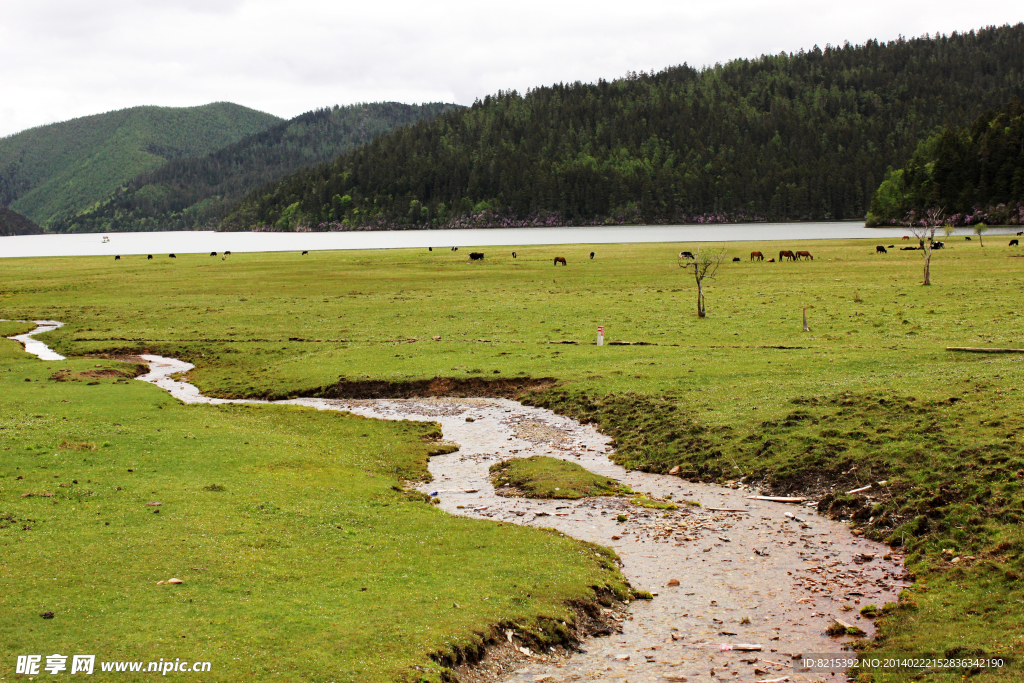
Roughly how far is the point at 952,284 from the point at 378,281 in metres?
53.5

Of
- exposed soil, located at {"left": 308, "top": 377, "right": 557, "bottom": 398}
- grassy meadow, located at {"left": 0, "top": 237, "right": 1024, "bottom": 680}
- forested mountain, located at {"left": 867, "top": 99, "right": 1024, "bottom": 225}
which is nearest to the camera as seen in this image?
grassy meadow, located at {"left": 0, "top": 237, "right": 1024, "bottom": 680}

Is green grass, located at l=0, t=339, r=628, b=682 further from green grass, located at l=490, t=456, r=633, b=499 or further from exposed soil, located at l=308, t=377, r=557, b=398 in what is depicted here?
exposed soil, located at l=308, t=377, r=557, b=398

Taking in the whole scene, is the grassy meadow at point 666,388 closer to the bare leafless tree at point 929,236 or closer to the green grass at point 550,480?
the bare leafless tree at point 929,236

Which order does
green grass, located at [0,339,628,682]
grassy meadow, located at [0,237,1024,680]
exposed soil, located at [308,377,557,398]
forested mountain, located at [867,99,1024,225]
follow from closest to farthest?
green grass, located at [0,339,628,682] < grassy meadow, located at [0,237,1024,680] < exposed soil, located at [308,377,557,398] < forested mountain, located at [867,99,1024,225]

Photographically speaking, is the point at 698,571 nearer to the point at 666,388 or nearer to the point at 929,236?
the point at 666,388

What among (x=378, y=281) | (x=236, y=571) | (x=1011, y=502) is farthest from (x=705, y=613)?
(x=378, y=281)

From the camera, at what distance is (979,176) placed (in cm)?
17438

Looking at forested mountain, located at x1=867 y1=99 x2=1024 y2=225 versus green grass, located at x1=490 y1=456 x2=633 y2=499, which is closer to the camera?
green grass, located at x1=490 y1=456 x2=633 y2=499

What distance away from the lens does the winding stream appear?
40.2 feet

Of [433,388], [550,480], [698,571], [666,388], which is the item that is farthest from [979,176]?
[698,571]

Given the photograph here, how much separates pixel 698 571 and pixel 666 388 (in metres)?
14.5

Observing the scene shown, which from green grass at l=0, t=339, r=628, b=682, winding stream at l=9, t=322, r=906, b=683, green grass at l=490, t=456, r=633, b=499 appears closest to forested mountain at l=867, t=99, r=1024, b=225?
green grass at l=490, t=456, r=633, b=499

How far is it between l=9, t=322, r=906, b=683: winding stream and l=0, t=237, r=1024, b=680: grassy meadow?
964 millimetres

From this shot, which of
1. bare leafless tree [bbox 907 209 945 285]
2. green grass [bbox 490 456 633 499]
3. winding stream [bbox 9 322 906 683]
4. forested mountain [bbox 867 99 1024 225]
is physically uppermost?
forested mountain [bbox 867 99 1024 225]
